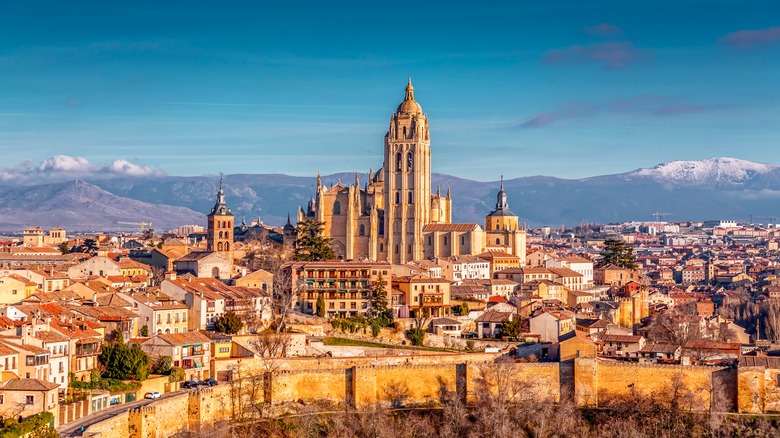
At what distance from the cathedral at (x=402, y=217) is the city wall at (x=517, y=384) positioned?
150 feet

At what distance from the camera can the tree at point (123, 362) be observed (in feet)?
144

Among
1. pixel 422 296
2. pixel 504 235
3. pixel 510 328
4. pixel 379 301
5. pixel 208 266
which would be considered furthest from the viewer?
pixel 504 235

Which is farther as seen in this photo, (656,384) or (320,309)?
(320,309)

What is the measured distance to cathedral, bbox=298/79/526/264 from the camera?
9550 centimetres

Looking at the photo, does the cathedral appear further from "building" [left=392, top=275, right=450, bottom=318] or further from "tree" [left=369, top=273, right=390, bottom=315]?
"tree" [left=369, top=273, right=390, bottom=315]

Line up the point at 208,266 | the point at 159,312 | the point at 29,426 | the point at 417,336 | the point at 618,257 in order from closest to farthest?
the point at 29,426 < the point at 159,312 < the point at 417,336 < the point at 208,266 < the point at 618,257

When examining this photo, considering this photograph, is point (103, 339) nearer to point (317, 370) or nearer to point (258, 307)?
point (317, 370)

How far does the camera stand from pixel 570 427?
4572 cm

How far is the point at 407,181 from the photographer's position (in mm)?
97625

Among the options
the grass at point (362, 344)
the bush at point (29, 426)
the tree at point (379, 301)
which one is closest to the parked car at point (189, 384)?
the bush at point (29, 426)

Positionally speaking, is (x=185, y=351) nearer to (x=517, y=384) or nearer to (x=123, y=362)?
(x=123, y=362)

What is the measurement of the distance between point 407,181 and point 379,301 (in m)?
34.8

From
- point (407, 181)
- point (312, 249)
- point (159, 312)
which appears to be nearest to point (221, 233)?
point (312, 249)

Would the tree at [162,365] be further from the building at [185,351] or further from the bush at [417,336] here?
the bush at [417,336]
